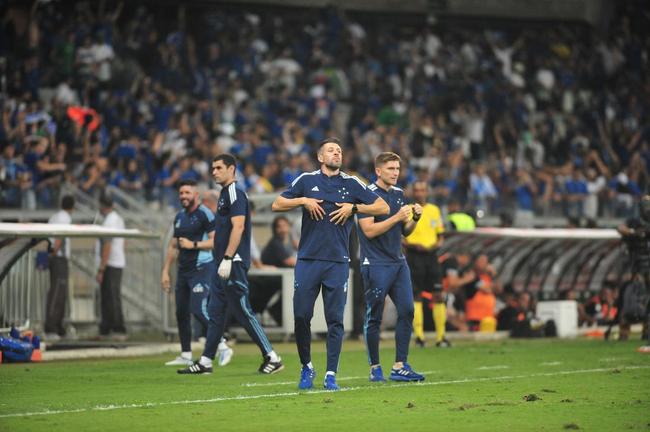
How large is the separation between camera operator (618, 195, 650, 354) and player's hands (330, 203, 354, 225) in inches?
287

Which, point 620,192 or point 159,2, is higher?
point 159,2

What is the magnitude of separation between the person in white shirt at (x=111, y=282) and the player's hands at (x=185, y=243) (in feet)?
16.2

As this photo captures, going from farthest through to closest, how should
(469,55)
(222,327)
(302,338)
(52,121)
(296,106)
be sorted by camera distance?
1. (469,55)
2. (296,106)
3. (52,121)
4. (222,327)
5. (302,338)

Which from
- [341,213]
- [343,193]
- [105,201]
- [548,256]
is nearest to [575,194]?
[548,256]

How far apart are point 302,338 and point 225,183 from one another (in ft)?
8.55

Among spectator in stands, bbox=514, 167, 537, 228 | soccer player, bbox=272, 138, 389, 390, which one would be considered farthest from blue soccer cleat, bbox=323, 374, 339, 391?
spectator in stands, bbox=514, 167, 537, 228

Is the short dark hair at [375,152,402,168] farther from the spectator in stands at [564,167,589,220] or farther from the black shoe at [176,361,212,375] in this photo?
the spectator in stands at [564,167,589,220]

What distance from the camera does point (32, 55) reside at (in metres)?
27.6

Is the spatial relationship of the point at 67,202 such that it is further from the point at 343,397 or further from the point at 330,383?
the point at 343,397

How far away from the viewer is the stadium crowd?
1015 inches

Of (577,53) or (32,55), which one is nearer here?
(32,55)

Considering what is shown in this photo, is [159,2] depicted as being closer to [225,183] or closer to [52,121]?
[52,121]

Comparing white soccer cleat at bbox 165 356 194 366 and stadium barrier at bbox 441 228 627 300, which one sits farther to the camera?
stadium barrier at bbox 441 228 627 300

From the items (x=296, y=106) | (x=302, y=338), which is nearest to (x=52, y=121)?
(x=296, y=106)
